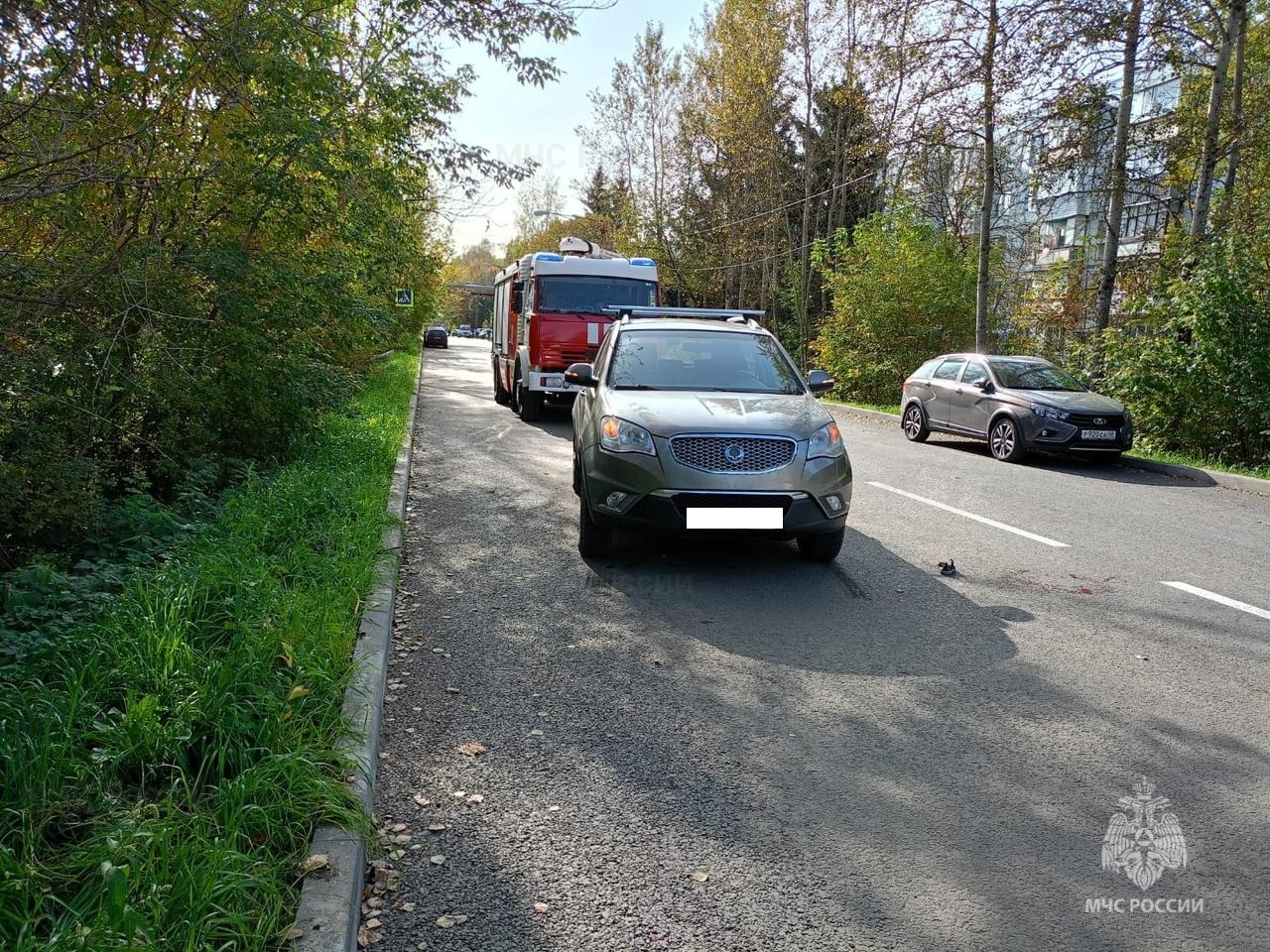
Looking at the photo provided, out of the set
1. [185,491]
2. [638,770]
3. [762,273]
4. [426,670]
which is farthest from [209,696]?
[762,273]

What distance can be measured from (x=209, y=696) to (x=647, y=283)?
14275 mm

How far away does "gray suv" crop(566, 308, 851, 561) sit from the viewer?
6340 mm

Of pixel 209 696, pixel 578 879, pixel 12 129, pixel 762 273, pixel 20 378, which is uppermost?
pixel 762 273

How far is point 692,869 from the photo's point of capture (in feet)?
10.1

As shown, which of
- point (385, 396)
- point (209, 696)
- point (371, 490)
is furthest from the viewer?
point (385, 396)

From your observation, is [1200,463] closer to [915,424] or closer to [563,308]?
[915,424]

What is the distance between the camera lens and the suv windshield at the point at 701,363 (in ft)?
25.0

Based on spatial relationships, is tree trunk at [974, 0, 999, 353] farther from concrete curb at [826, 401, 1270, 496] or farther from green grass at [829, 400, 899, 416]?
concrete curb at [826, 401, 1270, 496]

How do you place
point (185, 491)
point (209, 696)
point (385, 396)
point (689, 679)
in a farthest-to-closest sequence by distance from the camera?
point (385, 396), point (185, 491), point (689, 679), point (209, 696)

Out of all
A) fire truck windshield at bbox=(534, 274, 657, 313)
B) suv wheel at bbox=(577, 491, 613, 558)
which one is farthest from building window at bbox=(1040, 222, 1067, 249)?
suv wheel at bbox=(577, 491, 613, 558)

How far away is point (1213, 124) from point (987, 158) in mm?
5653

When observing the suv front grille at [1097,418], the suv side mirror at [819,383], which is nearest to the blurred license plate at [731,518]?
the suv side mirror at [819,383]

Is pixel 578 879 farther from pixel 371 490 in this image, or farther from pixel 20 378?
pixel 371 490

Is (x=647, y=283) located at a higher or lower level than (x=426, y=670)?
higher
